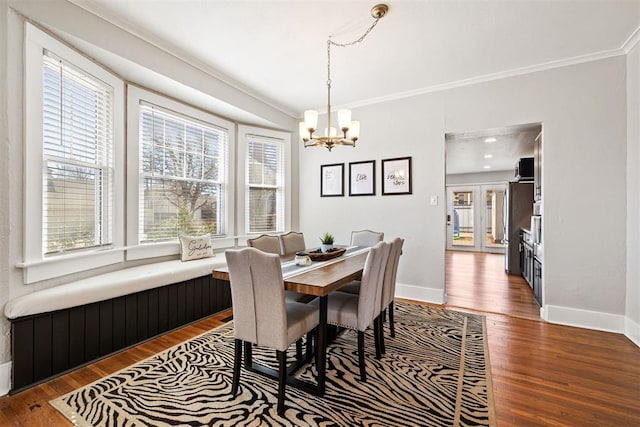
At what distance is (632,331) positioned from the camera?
2738 mm

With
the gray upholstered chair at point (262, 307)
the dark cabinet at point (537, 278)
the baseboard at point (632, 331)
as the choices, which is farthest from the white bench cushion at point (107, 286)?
the baseboard at point (632, 331)

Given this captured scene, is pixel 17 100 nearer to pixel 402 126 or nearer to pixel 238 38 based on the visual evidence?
pixel 238 38

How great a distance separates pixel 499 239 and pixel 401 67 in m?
7.36

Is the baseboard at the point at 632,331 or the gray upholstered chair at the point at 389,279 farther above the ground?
the gray upholstered chair at the point at 389,279

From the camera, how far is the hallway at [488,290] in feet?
11.7

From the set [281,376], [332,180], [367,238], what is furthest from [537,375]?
[332,180]

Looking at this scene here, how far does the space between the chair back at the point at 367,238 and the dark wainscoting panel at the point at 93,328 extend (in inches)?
75.1

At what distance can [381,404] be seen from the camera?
71.1 inches

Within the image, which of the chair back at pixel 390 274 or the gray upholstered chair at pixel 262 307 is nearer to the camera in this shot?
the gray upholstered chair at pixel 262 307

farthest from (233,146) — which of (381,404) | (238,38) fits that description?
(381,404)

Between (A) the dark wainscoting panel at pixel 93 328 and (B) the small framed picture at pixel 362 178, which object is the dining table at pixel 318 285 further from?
(B) the small framed picture at pixel 362 178

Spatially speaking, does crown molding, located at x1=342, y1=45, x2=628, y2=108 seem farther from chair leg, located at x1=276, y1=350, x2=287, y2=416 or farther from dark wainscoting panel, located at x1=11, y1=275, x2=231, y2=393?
chair leg, located at x1=276, y1=350, x2=287, y2=416

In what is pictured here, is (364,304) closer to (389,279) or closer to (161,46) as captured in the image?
(389,279)

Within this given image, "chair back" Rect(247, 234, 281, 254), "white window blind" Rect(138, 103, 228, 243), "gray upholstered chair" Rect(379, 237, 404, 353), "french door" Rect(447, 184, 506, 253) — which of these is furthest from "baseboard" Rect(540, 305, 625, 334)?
"french door" Rect(447, 184, 506, 253)
